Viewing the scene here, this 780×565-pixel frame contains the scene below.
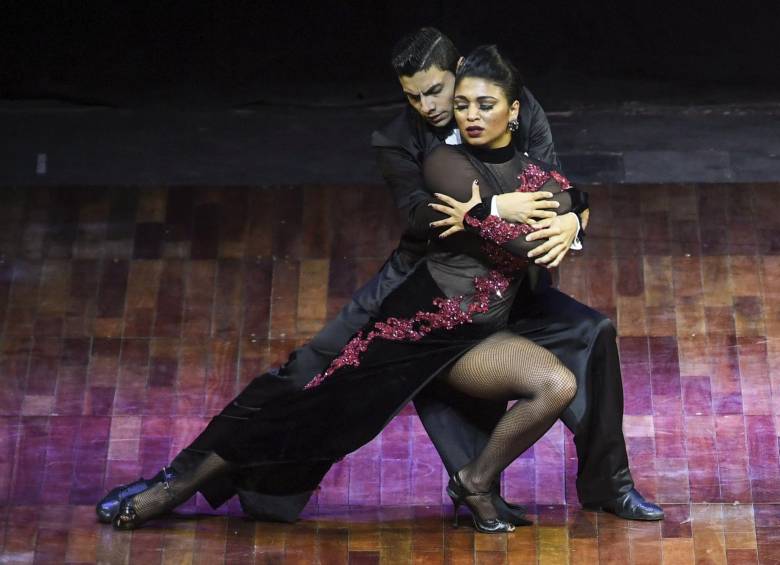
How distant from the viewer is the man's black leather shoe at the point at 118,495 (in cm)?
482

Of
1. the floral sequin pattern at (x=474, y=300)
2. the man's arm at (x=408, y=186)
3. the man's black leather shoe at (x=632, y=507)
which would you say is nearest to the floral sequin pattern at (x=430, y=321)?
the floral sequin pattern at (x=474, y=300)

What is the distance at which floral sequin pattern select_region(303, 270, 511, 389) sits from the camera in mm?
4480

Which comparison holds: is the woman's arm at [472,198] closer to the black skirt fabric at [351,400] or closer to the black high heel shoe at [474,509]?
the black skirt fabric at [351,400]

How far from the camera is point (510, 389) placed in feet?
14.6

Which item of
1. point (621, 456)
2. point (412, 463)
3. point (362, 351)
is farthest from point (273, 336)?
point (621, 456)

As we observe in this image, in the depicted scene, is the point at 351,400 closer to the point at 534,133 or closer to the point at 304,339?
the point at 534,133

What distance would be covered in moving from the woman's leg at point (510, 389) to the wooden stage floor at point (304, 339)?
263 mm

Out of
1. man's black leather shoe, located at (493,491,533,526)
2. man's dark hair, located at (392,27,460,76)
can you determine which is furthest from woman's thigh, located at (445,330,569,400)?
man's dark hair, located at (392,27,460,76)

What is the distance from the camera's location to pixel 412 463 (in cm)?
533

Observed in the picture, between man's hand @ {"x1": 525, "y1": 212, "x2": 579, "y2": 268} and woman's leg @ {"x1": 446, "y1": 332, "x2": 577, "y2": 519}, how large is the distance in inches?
11.1

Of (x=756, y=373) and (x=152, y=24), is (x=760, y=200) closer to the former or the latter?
(x=756, y=373)

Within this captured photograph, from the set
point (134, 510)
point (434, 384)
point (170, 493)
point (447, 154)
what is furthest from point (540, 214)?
point (134, 510)

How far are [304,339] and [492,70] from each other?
1674 millimetres

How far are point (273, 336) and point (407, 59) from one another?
161 centimetres
